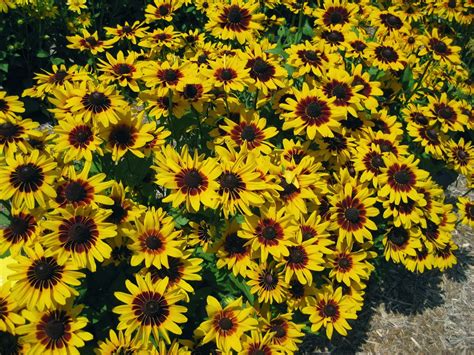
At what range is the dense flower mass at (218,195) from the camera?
223cm

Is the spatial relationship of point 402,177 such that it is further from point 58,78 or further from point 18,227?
point 58,78

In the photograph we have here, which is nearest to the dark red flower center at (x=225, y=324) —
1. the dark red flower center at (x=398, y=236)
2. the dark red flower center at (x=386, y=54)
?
the dark red flower center at (x=398, y=236)

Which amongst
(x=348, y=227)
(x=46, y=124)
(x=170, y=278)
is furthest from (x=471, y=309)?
(x=46, y=124)

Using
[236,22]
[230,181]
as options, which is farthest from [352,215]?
[236,22]

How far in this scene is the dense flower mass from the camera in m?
2.23

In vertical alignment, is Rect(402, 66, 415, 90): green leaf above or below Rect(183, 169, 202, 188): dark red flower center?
above

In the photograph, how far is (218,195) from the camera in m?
2.38

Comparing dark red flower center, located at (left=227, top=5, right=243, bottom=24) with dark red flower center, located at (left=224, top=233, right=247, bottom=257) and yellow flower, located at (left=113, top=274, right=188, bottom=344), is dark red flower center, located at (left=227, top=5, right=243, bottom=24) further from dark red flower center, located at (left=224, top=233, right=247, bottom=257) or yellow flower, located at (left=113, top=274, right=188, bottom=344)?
yellow flower, located at (left=113, top=274, right=188, bottom=344)

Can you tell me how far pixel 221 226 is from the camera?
2932mm

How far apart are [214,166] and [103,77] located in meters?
1.28

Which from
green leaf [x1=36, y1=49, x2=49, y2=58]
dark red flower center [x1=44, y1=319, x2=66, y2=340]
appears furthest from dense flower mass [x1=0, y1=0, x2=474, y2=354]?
green leaf [x1=36, y1=49, x2=49, y2=58]

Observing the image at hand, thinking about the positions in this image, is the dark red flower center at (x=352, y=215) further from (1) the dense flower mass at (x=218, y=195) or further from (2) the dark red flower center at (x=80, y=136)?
(2) the dark red flower center at (x=80, y=136)

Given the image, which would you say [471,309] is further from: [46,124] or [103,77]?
[46,124]

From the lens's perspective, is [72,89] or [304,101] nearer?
[72,89]
